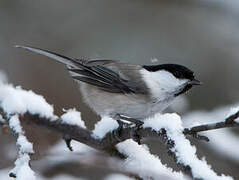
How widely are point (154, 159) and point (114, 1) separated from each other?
4.20 m

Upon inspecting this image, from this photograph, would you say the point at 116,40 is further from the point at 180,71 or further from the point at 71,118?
the point at 71,118

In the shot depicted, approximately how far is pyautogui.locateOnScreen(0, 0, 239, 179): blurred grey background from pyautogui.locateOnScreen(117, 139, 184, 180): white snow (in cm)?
214

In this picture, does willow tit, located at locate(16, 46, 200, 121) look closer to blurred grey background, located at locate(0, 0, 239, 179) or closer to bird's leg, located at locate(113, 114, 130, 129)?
bird's leg, located at locate(113, 114, 130, 129)

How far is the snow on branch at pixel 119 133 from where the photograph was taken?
1404mm

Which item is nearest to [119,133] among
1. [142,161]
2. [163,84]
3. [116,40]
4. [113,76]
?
[142,161]

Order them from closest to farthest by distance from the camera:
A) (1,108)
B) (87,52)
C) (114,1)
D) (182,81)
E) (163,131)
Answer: (163,131), (1,108), (182,81), (87,52), (114,1)

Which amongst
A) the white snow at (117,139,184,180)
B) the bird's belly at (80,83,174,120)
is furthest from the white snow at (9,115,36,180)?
the bird's belly at (80,83,174,120)

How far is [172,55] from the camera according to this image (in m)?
5.24

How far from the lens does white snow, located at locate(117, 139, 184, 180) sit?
1493mm

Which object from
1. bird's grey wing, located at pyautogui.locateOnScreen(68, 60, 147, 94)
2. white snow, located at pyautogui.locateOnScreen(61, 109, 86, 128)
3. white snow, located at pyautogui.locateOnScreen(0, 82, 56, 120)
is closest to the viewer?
white snow, located at pyautogui.locateOnScreen(0, 82, 56, 120)

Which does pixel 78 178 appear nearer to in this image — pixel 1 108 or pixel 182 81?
pixel 1 108

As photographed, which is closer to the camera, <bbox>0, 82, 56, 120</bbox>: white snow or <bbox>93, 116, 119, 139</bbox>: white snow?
<bbox>0, 82, 56, 120</bbox>: white snow

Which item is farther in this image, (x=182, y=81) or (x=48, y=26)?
(x=48, y=26)

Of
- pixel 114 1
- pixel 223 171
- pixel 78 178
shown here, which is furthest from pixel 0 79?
pixel 114 1
